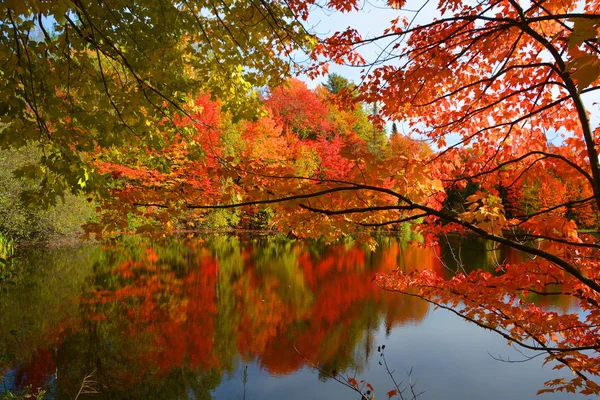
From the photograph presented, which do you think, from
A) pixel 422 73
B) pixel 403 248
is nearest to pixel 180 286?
pixel 422 73

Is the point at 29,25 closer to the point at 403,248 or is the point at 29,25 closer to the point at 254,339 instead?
the point at 254,339

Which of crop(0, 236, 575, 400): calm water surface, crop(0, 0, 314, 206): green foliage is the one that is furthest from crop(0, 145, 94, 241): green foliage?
crop(0, 0, 314, 206): green foliage

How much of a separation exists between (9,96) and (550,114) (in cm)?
455

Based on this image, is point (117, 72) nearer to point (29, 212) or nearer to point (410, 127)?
point (410, 127)

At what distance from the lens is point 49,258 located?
1338 cm

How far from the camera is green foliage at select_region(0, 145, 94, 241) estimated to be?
12.9m

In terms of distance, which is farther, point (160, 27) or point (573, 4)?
point (160, 27)

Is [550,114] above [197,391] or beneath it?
above

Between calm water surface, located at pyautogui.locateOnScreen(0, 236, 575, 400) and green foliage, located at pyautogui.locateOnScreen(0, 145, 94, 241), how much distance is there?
239cm

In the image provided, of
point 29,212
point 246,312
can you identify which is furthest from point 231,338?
point 29,212

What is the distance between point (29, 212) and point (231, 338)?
12.3 m

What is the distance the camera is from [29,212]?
14.5m

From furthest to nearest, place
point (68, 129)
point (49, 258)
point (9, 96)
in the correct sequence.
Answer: point (49, 258) < point (68, 129) < point (9, 96)

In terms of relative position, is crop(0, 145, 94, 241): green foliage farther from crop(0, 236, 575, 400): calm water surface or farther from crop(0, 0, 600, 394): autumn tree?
crop(0, 0, 600, 394): autumn tree
